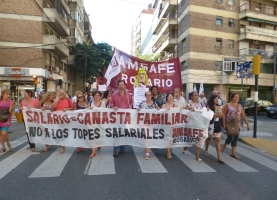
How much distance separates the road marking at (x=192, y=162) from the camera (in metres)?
5.25

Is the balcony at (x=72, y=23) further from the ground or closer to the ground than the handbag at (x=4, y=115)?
further from the ground

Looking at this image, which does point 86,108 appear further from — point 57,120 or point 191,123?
point 191,123

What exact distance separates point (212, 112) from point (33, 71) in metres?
22.2

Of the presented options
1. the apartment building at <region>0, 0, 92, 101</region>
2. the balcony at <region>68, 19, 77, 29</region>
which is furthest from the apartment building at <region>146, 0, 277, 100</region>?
the balcony at <region>68, 19, 77, 29</region>

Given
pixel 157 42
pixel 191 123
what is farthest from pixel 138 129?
pixel 157 42

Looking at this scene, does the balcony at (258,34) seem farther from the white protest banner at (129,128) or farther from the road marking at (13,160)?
the road marking at (13,160)

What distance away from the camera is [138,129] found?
21.0 feet

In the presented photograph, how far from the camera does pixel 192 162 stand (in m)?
5.79

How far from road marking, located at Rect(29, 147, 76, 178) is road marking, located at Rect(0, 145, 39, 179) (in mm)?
573

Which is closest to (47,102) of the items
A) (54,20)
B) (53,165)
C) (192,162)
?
(53,165)

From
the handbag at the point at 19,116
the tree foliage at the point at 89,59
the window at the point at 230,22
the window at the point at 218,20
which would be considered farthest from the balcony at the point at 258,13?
the handbag at the point at 19,116

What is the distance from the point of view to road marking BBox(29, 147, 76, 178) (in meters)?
4.71

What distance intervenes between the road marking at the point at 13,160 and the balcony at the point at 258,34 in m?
30.5

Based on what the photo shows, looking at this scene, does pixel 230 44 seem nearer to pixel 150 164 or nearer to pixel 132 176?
pixel 150 164
